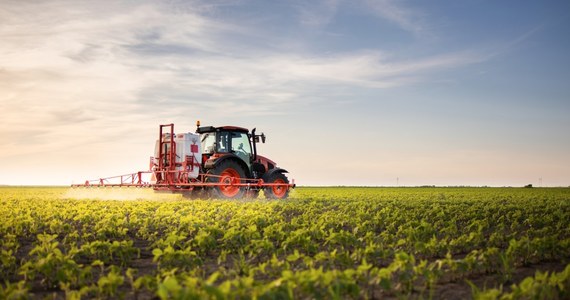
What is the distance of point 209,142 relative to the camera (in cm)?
1966

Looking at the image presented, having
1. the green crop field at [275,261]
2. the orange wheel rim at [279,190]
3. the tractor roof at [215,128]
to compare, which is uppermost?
the tractor roof at [215,128]

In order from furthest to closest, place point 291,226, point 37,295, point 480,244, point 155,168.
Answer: point 155,168 → point 291,226 → point 480,244 → point 37,295

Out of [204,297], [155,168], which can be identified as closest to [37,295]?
[204,297]

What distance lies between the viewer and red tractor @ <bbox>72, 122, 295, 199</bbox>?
60.5 ft

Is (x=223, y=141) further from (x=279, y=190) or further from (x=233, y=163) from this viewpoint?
(x=279, y=190)

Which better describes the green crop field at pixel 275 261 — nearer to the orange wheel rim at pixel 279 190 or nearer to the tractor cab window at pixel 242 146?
the tractor cab window at pixel 242 146

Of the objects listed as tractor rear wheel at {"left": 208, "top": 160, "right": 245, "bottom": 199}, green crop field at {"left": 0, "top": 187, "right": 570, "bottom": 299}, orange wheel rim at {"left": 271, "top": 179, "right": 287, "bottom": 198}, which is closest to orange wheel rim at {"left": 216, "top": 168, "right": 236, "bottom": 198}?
tractor rear wheel at {"left": 208, "top": 160, "right": 245, "bottom": 199}

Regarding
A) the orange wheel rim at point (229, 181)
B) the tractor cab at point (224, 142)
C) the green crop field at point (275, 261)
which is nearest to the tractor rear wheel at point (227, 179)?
the orange wheel rim at point (229, 181)

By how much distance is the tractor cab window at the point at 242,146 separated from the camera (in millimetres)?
19812

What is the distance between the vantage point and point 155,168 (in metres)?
19.3

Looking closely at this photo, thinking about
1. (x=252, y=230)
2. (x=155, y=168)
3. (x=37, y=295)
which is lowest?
(x=37, y=295)

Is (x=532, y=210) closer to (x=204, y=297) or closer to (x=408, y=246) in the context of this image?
(x=408, y=246)

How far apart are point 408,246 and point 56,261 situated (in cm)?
541

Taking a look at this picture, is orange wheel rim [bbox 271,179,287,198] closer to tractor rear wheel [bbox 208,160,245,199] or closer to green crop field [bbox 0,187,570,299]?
tractor rear wheel [bbox 208,160,245,199]
